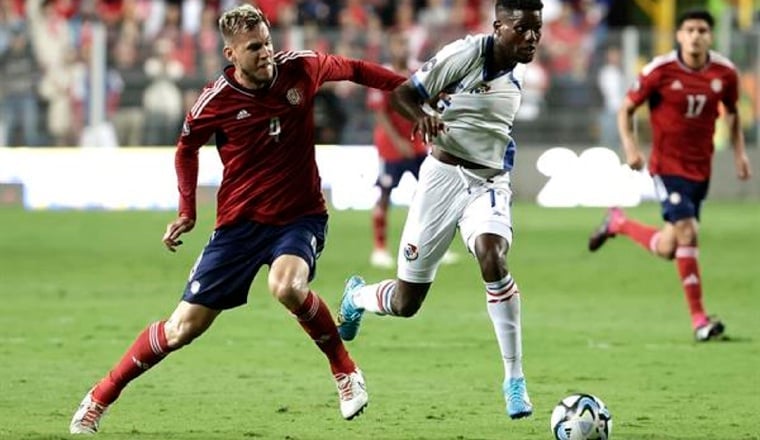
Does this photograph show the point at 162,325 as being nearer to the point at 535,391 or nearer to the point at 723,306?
the point at 535,391

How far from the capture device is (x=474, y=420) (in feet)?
30.1

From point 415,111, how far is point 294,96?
24.0 inches

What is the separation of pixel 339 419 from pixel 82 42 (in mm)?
18468

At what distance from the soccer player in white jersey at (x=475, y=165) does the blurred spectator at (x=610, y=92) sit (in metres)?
17.2

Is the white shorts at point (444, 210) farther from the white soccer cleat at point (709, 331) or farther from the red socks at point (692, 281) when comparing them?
the red socks at point (692, 281)

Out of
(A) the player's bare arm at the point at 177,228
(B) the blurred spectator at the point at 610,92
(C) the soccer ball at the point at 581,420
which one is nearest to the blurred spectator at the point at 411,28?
(B) the blurred spectator at the point at 610,92

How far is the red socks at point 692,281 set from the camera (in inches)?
504

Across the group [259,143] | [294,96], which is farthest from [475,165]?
[259,143]

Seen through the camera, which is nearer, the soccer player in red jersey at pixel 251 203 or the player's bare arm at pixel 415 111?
the soccer player in red jersey at pixel 251 203

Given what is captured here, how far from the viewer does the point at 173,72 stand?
2628 centimetres

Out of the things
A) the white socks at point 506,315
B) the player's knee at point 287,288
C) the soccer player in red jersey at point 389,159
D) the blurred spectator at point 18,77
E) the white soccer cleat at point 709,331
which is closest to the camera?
the player's knee at point 287,288

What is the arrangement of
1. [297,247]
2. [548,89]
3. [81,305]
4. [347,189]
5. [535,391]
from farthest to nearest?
[548,89] → [347,189] → [81,305] → [535,391] → [297,247]

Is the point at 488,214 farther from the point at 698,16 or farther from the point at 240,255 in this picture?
the point at 698,16

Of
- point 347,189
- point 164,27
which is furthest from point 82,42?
point 347,189
